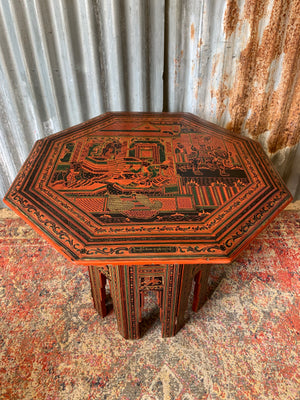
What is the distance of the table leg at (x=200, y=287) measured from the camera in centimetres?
172

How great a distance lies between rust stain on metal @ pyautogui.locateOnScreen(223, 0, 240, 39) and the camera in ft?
5.63

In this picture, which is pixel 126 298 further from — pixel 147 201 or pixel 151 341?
pixel 147 201

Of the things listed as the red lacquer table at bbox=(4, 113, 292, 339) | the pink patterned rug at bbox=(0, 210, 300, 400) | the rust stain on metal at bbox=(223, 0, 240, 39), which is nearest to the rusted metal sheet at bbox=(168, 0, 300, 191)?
the rust stain on metal at bbox=(223, 0, 240, 39)

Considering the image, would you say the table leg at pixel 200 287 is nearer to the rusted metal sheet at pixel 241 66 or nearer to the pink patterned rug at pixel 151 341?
the pink patterned rug at pixel 151 341

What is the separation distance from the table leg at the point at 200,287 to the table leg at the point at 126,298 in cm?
37

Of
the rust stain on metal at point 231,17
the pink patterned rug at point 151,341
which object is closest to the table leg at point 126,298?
the pink patterned rug at point 151,341

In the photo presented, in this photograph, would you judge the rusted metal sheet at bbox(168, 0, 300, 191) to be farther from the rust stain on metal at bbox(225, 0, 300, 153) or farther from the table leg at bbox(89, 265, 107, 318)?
the table leg at bbox(89, 265, 107, 318)

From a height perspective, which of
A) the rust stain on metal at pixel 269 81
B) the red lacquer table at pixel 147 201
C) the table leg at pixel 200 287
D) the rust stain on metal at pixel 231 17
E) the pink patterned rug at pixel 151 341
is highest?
the rust stain on metal at pixel 231 17

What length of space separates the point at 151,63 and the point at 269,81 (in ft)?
2.47

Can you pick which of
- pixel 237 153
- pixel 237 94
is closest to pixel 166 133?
pixel 237 153

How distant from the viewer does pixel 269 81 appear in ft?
6.45

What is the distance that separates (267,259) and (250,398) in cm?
93

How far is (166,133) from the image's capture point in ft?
6.03

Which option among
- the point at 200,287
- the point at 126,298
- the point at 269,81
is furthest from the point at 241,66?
the point at 126,298
